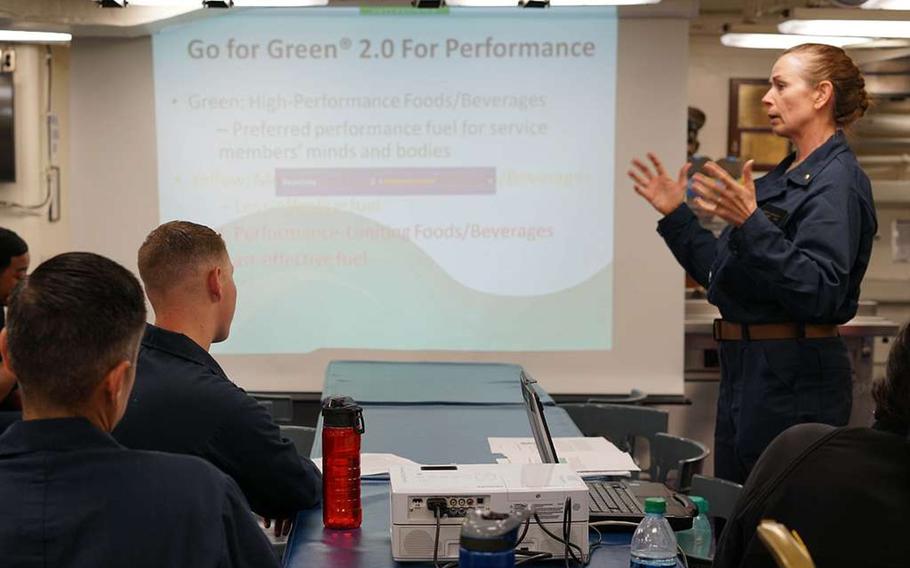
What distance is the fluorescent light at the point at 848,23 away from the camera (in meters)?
4.41

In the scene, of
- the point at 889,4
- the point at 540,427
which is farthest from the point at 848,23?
the point at 540,427

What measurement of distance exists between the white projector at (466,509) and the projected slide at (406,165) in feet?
10.9

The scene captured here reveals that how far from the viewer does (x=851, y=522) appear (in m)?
1.38

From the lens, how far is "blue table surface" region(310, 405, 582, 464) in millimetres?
2602

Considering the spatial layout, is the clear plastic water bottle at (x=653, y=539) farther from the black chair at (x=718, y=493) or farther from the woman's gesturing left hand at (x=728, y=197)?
the woman's gesturing left hand at (x=728, y=197)

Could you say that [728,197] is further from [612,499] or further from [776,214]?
[612,499]

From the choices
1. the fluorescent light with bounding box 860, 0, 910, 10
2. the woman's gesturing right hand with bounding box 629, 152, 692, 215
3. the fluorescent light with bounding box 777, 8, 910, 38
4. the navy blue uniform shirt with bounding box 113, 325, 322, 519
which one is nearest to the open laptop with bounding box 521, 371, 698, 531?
the navy blue uniform shirt with bounding box 113, 325, 322, 519

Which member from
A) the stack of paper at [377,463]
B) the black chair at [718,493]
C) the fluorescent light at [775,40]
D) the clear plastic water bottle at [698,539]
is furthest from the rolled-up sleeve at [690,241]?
the fluorescent light at [775,40]

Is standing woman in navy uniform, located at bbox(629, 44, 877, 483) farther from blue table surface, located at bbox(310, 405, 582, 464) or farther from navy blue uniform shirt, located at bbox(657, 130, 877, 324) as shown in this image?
blue table surface, located at bbox(310, 405, 582, 464)

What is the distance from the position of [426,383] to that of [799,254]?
1.63m

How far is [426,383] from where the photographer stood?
12.5 ft

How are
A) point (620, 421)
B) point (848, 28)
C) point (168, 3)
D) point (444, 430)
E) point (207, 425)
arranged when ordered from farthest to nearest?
point (848, 28) → point (168, 3) → point (620, 421) → point (444, 430) → point (207, 425)

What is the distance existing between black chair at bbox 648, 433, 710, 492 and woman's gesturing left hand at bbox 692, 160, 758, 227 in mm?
745

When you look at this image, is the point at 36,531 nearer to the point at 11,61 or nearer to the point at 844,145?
the point at 844,145
